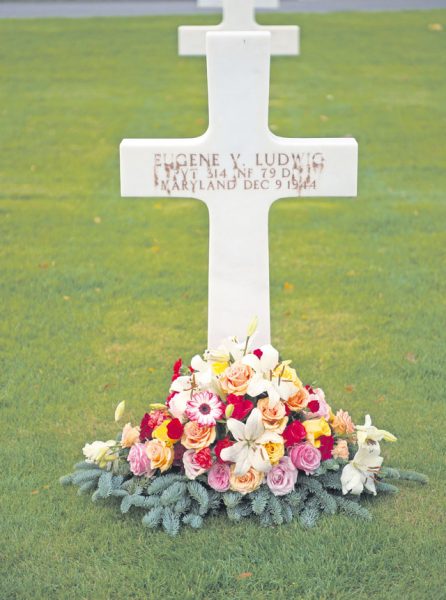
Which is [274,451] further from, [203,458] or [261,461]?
[203,458]

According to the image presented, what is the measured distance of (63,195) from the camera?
10328 millimetres

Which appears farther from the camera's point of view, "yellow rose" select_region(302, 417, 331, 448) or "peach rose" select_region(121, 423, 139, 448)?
"peach rose" select_region(121, 423, 139, 448)

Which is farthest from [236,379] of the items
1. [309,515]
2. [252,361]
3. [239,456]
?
[309,515]

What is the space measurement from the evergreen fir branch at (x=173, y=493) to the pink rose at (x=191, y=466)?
0.05 m

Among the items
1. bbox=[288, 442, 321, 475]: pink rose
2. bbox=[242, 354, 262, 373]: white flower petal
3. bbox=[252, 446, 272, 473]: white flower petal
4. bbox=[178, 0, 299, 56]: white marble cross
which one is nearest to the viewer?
bbox=[252, 446, 272, 473]: white flower petal

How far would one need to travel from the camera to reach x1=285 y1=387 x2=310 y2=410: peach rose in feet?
15.4

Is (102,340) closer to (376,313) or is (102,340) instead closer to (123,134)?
(376,313)

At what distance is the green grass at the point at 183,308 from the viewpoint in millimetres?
4270

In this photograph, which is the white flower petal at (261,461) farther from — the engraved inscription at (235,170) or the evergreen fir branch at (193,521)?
the engraved inscription at (235,170)

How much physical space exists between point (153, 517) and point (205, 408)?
0.51 meters

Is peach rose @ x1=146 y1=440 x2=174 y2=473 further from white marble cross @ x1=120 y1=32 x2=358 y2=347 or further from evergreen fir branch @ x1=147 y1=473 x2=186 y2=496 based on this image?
white marble cross @ x1=120 y1=32 x2=358 y2=347

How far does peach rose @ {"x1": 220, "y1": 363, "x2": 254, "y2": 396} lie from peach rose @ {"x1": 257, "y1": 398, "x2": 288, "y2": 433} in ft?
0.42

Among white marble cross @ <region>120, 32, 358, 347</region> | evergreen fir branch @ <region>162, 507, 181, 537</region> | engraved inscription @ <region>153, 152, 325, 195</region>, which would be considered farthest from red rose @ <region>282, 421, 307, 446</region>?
engraved inscription @ <region>153, 152, 325, 195</region>

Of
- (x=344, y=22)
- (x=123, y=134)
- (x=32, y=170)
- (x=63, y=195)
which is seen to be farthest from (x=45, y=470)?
(x=344, y=22)
